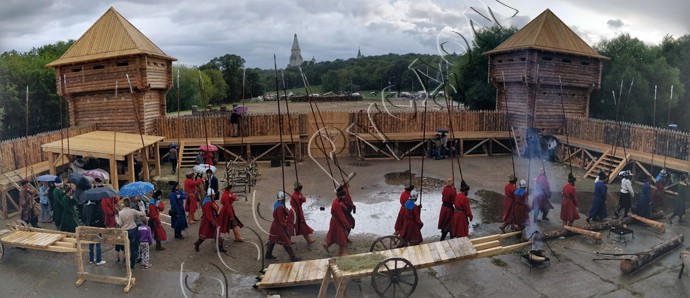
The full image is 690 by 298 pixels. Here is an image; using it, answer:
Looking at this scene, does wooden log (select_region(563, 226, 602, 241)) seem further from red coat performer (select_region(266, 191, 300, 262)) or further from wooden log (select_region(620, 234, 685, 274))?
red coat performer (select_region(266, 191, 300, 262))

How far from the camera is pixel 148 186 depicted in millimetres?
11281

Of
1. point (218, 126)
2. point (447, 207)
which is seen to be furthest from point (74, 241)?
point (218, 126)

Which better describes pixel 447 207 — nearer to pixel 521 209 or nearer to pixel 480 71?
pixel 521 209

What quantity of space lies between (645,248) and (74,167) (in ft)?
55.8

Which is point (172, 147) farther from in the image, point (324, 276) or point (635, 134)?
point (635, 134)

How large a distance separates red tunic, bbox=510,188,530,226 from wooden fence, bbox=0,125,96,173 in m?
12.8

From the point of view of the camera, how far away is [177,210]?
12164mm

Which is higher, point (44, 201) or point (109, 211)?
point (109, 211)

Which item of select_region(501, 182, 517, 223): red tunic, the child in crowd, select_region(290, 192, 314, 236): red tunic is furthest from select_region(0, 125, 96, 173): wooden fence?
select_region(501, 182, 517, 223): red tunic

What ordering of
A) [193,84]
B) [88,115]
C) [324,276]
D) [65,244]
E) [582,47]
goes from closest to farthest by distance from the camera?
[324,276] → [65,244] → [88,115] → [582,47] → [193,84]

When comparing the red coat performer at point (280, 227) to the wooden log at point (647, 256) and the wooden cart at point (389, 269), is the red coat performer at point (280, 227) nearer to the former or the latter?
the wooden cart at point (389, 269)

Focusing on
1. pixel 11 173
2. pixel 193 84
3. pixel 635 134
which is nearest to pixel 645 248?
pixel 635 134

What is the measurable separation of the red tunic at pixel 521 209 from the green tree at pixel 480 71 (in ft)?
62.6

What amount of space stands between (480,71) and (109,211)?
25.6 metres
